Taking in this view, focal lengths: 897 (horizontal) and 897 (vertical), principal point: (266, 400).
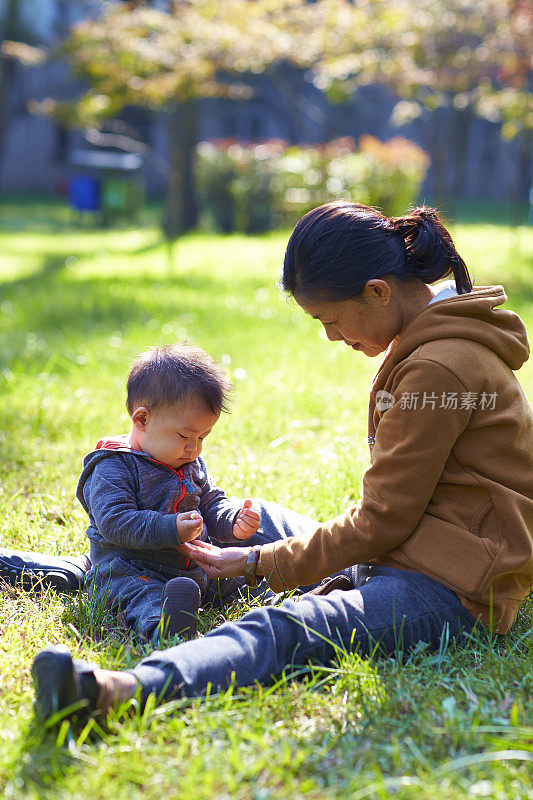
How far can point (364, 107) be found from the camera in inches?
1147

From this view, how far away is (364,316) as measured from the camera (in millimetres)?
2283

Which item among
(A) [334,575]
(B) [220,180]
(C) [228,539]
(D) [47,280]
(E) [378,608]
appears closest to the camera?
(E) [378,608]

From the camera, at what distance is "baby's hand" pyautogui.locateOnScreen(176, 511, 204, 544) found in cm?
233

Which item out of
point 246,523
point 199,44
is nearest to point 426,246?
point 246,523

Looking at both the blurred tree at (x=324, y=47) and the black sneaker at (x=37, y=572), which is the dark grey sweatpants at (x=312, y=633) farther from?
the blurred tree at (x=324, y=47)

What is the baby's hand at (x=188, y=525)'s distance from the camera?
91.7 inches

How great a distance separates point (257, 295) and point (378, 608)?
5.80 meters

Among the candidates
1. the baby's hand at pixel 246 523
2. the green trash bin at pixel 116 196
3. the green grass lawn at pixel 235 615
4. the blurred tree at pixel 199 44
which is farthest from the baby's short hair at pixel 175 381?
the green trash bin at pixel 116 196

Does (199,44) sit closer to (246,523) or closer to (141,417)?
(141,417)

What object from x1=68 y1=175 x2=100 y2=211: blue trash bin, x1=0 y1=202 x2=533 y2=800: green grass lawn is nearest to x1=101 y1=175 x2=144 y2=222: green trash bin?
x1=68 y1=175 x2=100 y2=211: blue trash bin

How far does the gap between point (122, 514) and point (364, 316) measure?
83 centimetres

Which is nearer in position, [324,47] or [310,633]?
[310,633]

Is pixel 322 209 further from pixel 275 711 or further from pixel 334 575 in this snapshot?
pixel 275 711

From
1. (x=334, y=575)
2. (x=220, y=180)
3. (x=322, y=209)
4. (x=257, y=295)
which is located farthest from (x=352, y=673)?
(x=220, y=180)
